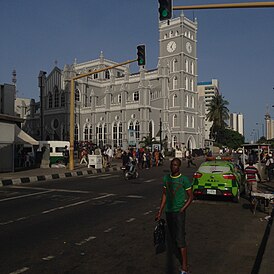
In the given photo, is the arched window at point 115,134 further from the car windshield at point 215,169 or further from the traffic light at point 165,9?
the traffic light at point 165,9

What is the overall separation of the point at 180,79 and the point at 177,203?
6855cm

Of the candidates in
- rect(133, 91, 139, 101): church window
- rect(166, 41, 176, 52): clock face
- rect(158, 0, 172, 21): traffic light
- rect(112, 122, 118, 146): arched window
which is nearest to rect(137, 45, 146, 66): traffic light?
rect(158, 0, 172, 21): traffic light

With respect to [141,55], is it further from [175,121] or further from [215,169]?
[175,121]

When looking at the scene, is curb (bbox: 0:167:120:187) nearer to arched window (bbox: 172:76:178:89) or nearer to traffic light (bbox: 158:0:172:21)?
traffic light (bbox: 158:0:172:21)

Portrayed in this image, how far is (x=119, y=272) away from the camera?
16.3 feet

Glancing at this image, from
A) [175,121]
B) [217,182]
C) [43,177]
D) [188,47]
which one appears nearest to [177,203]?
[217,182]

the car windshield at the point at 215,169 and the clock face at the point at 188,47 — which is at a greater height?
the clock face at the point at 188,47

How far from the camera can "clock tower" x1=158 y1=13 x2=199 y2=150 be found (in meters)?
71.0

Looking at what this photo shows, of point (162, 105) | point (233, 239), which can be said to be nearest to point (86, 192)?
point (233, 239)

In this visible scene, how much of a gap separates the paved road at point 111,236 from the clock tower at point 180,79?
2314 inches

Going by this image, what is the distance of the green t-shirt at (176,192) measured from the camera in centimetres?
514

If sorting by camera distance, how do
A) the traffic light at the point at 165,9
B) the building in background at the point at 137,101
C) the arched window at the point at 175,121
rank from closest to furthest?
the traffic light at the point at 165,9 < the building in background at the point at 137,101 < the arched window at the point at 175,121

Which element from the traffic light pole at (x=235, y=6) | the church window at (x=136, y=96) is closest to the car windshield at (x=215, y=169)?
the traffic light pole at (x=235, y=6)

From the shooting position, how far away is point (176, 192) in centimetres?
521
